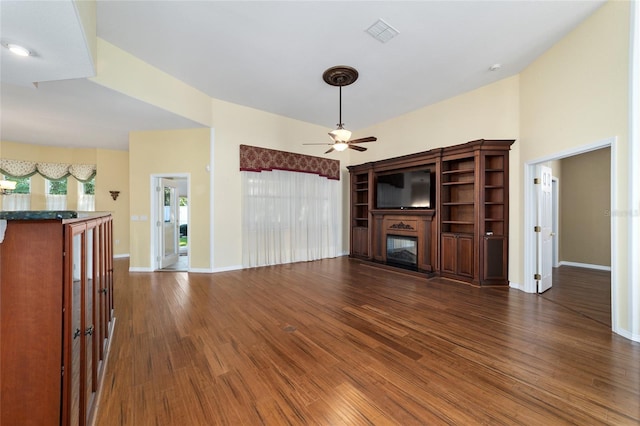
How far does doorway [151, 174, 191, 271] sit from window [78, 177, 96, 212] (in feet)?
9.33

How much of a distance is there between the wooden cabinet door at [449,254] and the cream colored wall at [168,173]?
4.71 meters

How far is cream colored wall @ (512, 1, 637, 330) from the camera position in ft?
8.39

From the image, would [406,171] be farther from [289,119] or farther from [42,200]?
[42,200]

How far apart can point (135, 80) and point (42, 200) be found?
569 cm

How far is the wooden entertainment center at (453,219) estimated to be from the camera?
4.27 meters

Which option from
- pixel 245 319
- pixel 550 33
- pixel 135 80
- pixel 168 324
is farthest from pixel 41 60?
pixel 550 33

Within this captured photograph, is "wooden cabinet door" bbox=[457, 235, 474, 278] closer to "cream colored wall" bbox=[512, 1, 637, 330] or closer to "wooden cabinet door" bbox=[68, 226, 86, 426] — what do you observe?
"cream colored wall" bbox=[512, 1, 637, 330]

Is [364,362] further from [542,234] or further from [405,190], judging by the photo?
[405,190]

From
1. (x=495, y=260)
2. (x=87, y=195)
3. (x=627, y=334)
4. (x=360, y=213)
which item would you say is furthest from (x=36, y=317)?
(x=87, y=195)

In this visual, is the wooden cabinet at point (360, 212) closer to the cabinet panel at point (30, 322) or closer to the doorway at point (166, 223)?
the doorway at point (166, 223)

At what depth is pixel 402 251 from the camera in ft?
18.3

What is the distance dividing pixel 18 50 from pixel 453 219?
6.34 metres

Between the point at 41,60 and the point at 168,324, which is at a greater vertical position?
the point at 41,60

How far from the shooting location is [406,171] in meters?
5.52
